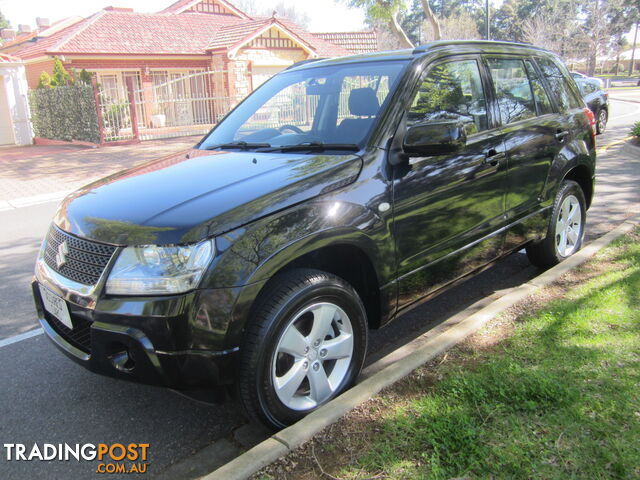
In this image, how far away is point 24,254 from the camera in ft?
21.4

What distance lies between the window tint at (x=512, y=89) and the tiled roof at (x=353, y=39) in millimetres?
28681

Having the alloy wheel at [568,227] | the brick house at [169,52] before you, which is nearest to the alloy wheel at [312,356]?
the alloy wheel at [568,227]

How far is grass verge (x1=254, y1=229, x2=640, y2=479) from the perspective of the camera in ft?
7.75

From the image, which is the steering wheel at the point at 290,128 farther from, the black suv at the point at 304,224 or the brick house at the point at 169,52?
the brick house at the point at 169,52

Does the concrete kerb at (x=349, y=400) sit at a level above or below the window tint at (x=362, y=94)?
below

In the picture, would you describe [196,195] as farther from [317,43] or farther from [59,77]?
[317,43]

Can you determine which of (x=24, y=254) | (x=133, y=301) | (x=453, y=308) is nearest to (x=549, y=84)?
(x=453, y=308)

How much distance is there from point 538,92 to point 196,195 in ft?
10.7

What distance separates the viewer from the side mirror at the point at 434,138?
10.4 feet

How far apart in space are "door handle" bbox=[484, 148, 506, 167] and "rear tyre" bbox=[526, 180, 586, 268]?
3.51ft

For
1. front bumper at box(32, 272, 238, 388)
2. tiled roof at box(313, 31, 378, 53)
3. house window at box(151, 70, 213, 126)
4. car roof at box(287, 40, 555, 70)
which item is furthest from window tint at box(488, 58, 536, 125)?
tiled roof at box(313, 31, 378, 53)

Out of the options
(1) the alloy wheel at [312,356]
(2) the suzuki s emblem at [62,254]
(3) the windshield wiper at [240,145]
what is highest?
(3) the windshield wiper at [240,145]

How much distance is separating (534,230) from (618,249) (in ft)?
3.36

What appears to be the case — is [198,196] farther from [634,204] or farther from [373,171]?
[634,204]
